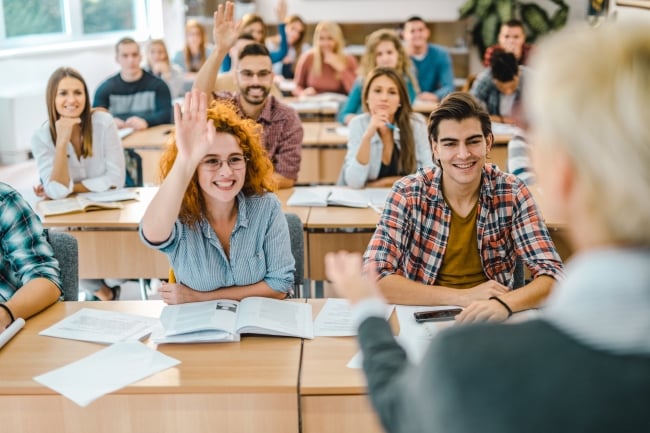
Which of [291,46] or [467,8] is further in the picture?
[467,8]

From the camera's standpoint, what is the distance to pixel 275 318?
2.01 metres

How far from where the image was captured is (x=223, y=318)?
1.99m

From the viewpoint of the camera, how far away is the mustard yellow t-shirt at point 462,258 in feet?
7.64

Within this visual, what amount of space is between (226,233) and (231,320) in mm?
389

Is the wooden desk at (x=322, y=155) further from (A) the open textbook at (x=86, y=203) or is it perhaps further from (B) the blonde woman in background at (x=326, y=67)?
(B) the blonde woman in background at (x=326, y=67)

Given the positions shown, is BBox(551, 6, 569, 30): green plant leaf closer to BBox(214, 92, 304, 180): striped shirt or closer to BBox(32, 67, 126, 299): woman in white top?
BBox(214, 92, 304, 180): striped shirt

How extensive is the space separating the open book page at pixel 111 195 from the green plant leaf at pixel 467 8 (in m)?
6.32

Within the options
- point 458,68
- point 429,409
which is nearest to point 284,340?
point 429,409

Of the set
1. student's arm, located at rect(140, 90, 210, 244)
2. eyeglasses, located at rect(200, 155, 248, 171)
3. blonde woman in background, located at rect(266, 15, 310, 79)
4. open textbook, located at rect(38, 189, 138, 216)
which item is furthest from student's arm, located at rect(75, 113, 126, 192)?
blonde woman in background, located at rect(266, 15, 310, 79)

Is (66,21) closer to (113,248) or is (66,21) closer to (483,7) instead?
(483,7)

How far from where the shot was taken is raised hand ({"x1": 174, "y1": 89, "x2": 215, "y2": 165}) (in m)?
1.92

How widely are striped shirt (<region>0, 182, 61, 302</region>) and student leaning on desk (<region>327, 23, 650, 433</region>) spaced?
1692mm

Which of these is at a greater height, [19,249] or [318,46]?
[318,46]

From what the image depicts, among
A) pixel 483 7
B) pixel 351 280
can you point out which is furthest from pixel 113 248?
pixel 483 7
